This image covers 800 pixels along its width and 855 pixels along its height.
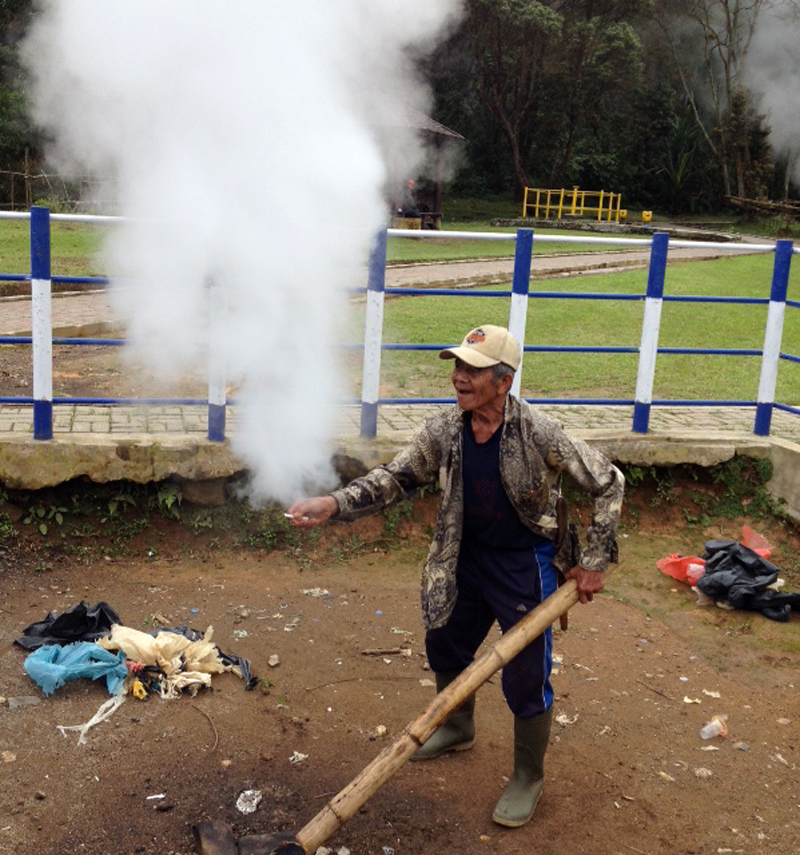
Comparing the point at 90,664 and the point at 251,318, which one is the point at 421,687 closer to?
the point at 90,664

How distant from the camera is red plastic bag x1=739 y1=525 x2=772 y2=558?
247 inches

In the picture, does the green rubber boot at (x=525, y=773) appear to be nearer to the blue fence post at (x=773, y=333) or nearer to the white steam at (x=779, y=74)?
the blue fence post at (x=773, y=333)

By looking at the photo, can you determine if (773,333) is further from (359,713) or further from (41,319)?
(41,319)

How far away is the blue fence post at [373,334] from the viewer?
5926mm

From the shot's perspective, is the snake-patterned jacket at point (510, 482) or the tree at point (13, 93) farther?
the tree at point (13, 93)

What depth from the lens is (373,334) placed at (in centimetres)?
608

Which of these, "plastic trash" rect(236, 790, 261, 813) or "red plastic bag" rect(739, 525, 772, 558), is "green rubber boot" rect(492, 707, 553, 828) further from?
"red plastic bag" rect(739, 525, 772, 558)

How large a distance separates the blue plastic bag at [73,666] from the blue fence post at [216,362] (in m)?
1.79

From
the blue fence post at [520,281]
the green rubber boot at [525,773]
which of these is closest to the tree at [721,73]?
the blue fence post at [520,281]

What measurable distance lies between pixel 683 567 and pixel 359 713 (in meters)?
2.53

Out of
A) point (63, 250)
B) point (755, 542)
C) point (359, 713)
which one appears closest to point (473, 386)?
point (359, 713)

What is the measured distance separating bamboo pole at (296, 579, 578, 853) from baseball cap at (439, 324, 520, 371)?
33.4 inches

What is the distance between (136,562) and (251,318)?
1.56 meters

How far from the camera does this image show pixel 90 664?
4.38 metres
